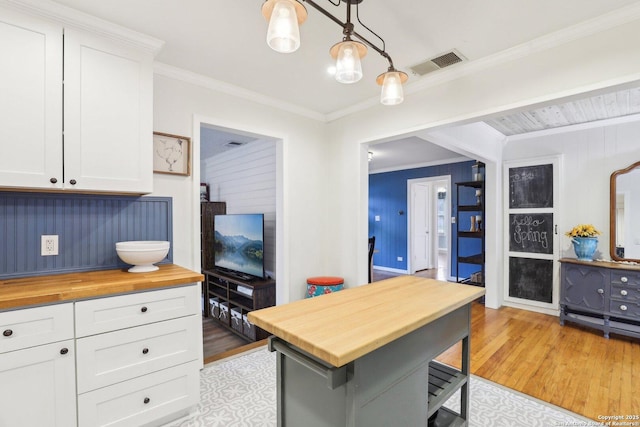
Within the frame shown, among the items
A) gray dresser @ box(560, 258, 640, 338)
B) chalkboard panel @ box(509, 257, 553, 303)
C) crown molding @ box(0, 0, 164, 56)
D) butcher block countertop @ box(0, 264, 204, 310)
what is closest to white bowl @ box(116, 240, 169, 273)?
butcher block countertop @ box(0, 264, 204, 310)

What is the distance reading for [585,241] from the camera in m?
3.70

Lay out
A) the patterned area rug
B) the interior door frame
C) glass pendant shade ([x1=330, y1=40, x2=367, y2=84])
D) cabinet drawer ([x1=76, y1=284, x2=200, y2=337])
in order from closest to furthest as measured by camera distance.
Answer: glass pendant shade ([x1=330, y1=40, x2=367, y2=84]) < cabinet drawer ([x1=76, y1=284, x2=200, y2=337]) < the patterned area rug < the interior door frame

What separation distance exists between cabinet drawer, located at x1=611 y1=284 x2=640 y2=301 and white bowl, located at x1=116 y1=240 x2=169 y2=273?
178 inches

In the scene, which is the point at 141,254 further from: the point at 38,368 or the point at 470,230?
the point at 470,230

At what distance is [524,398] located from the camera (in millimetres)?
2275

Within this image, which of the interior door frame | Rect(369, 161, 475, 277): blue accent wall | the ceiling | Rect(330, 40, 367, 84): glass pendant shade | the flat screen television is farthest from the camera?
Rect(369, 161, 475, 277): blue accent wall

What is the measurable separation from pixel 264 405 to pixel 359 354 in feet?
5.05

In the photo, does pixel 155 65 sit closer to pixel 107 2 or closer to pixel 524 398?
pixel 107 2

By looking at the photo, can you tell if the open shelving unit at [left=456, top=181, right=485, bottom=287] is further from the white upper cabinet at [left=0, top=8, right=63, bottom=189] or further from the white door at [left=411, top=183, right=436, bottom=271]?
the white upper cabinet at [left=0, top=8, right=63, bottom=189]

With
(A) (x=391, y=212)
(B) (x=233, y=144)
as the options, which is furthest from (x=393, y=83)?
(A) (x=391, y=212)

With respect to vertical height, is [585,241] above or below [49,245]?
below

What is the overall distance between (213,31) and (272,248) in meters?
2.74

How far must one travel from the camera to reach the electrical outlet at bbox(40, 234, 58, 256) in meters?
1.99

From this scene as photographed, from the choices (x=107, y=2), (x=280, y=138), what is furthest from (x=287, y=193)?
(x=107, y=2)
